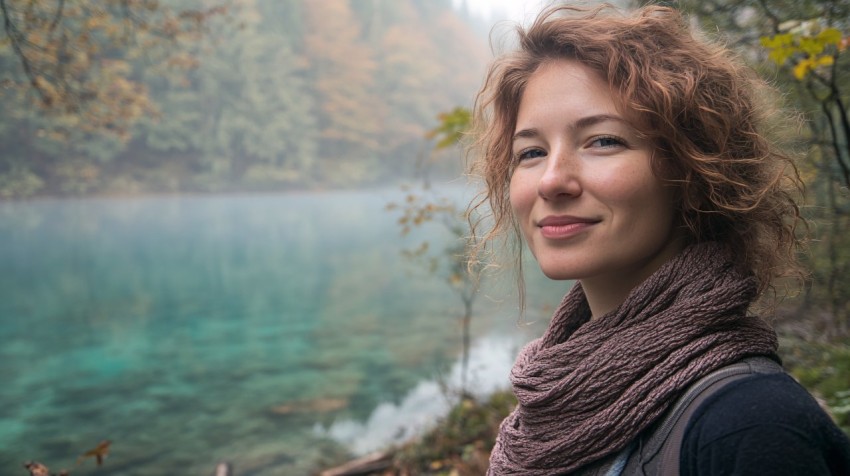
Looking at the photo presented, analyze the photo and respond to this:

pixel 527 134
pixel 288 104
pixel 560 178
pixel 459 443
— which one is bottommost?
pixel 459 443

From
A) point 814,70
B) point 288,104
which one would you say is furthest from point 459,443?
point 288,104

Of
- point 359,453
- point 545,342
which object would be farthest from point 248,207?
point 545,342

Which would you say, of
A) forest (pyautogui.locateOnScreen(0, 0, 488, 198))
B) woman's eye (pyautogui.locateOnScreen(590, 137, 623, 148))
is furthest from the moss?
forest (pyautogui.locateOnScreen(0, 0, 488, 198))

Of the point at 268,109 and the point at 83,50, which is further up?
the point at 268,109

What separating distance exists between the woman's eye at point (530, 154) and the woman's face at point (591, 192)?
0.01 m

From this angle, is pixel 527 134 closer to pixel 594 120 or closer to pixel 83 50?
pixel 594 120

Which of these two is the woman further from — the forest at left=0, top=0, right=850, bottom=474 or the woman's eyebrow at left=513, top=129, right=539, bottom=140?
the forest at left=0, top=0, right=850, bottom=474

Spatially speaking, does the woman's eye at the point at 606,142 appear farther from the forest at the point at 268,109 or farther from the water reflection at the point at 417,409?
the forest at the point at 268,109

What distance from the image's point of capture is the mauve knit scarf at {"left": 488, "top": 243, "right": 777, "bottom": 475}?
3.00ft

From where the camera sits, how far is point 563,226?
3.63 feet

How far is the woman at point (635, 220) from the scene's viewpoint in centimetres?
95

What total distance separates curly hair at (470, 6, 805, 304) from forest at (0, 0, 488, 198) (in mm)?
21383

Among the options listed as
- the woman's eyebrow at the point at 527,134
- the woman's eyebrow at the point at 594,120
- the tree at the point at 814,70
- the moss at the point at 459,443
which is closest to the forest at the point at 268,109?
the moss at the point at 459,443

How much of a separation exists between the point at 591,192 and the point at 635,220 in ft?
0.31
